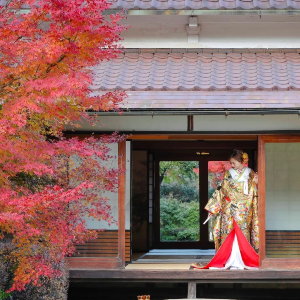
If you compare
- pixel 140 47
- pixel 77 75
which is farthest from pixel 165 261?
pixel 77 75

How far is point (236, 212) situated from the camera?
345 inches

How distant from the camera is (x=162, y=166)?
1238 centimetres

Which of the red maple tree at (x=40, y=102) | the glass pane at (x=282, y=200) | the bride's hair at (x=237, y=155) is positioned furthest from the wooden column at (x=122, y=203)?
the glass pane at (x=282, y=200)

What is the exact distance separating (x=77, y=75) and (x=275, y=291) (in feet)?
17.0

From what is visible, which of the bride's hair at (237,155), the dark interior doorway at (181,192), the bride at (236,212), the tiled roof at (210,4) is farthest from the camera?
the dark interior doorway at (181,192)

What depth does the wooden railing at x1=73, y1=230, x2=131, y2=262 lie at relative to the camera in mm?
8609

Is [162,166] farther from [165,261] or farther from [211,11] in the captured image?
[211,11]

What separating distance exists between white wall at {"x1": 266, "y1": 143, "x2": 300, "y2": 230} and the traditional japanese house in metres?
0.02

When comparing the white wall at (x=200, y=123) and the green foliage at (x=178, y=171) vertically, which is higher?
the white wall at (x=200, y=123)

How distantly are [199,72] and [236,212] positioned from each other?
92.0 inches

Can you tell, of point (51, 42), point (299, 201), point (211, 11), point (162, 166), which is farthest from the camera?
point (162, 166)

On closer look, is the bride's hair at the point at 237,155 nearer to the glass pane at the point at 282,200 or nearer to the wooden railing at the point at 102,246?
the glass pane at the point at 282,200

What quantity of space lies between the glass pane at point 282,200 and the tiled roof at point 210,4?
2.63 metres

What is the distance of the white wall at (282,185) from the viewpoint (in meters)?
8.46
